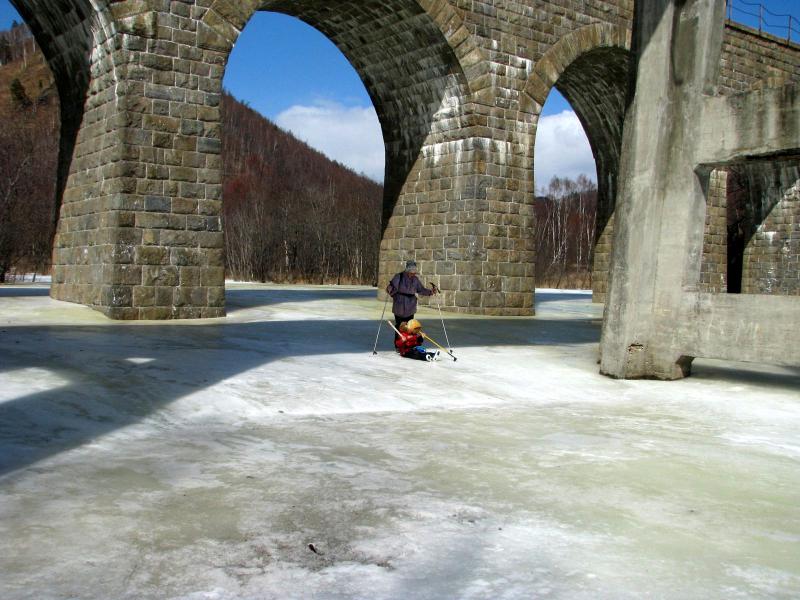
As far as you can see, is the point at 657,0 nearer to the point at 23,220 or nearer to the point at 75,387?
the point at 75,387

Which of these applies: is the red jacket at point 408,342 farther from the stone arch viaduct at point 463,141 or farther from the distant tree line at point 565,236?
the distant tree line at point 565,236

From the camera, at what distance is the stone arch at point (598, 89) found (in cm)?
1766

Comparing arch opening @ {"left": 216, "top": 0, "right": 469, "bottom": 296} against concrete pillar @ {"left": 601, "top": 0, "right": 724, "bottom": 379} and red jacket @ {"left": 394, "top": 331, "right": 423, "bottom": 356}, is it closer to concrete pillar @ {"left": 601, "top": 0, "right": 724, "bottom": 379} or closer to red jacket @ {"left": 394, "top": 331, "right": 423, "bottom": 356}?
concrete pillar @ {"left": 601, "top": 0, "right": 724, "bottom": 379}

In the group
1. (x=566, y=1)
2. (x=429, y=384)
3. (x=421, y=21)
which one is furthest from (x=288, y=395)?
(x=566, y=1)

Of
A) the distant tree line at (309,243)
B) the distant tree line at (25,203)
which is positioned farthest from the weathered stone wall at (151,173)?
the distant tree line at (309,243)

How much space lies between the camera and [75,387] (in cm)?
669

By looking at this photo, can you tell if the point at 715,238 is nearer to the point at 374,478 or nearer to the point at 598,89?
the point at 598,89

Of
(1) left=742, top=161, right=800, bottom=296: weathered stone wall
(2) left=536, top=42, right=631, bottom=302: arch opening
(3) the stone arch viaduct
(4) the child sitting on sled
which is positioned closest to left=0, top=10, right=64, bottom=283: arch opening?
(3) the stone arch viaduct

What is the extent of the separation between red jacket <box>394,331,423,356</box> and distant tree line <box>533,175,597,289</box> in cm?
2663

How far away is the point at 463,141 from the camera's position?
664 inches

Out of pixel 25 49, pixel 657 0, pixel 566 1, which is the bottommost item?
pixel 657 0

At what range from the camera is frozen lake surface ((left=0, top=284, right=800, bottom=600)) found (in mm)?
3309

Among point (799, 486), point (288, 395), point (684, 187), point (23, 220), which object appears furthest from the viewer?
point (23, 220)

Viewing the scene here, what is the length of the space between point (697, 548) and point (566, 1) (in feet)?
54.2
